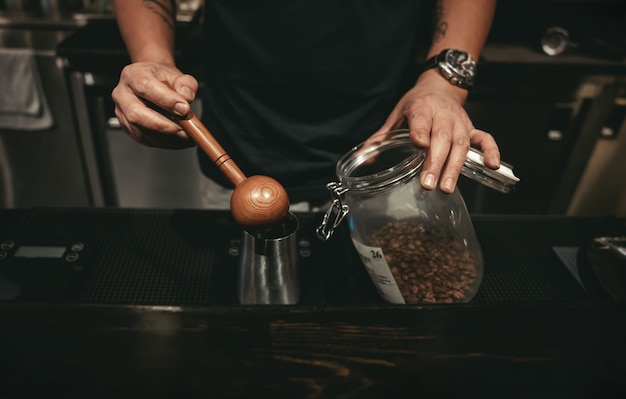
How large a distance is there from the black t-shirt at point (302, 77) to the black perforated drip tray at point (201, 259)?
230mm

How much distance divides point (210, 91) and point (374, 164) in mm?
473

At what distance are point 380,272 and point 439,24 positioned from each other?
614 mm

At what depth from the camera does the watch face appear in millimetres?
798

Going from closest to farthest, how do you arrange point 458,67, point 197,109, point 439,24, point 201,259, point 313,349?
point 313,349, point 201,259, point 458,67, point 439,24, point 197,109

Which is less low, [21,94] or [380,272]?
[380,272]

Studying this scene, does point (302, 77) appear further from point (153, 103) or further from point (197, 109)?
point (197, 109)

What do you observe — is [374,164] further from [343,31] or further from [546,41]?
[546,41]

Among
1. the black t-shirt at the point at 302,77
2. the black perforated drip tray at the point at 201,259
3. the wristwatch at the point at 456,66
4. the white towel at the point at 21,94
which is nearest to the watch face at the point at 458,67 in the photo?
the wristwatch at the point at 456,66

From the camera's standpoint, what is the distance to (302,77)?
2.93 ft

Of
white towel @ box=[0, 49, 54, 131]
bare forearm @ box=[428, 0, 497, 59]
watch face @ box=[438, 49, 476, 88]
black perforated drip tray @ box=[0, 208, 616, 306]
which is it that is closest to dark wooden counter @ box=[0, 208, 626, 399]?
black perforated drip tray @ box=[0, 208, 616, 306]

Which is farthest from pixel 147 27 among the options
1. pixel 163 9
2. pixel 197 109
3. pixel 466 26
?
pixel 197 109

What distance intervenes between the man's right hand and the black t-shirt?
256 millimetres

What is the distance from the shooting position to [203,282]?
0.61 m

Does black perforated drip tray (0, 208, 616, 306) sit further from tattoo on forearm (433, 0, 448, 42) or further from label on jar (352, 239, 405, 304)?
tattoo on forearm (433, 0, 448, 42)
